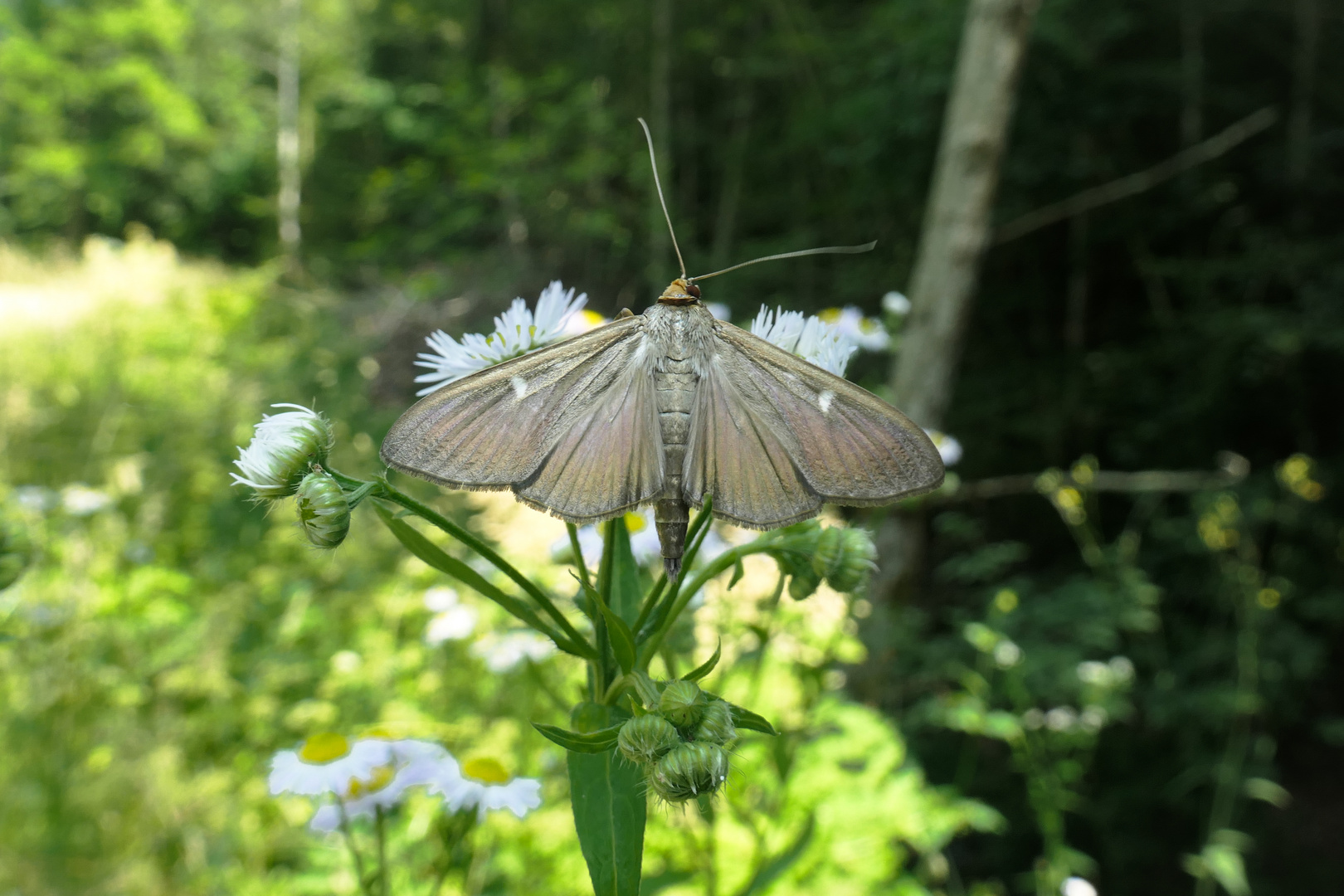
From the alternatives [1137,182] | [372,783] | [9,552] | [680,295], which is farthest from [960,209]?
[9,552]

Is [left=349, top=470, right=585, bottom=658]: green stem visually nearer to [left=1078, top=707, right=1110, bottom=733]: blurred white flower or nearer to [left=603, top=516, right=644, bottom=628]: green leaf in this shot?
[left=603, top=516, right=644, bottom=628]: green leaf

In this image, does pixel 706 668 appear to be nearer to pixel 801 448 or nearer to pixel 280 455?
pixel 801 448

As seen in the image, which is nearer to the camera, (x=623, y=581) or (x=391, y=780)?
(x=623, y=581)

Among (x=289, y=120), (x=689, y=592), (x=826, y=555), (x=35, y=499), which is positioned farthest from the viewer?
(x=289, y=120)

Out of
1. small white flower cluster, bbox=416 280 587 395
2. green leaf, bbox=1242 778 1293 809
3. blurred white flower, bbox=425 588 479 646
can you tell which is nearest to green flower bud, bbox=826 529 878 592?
small white flower cluster, bbox=416 280 587 395

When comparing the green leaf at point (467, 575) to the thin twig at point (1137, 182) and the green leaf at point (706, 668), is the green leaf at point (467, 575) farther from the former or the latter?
the thin twig at point (1137, 182)

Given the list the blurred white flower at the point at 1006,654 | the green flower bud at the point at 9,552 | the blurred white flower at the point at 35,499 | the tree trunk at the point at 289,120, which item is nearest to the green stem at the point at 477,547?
the green flower bud at the point at 9,552
